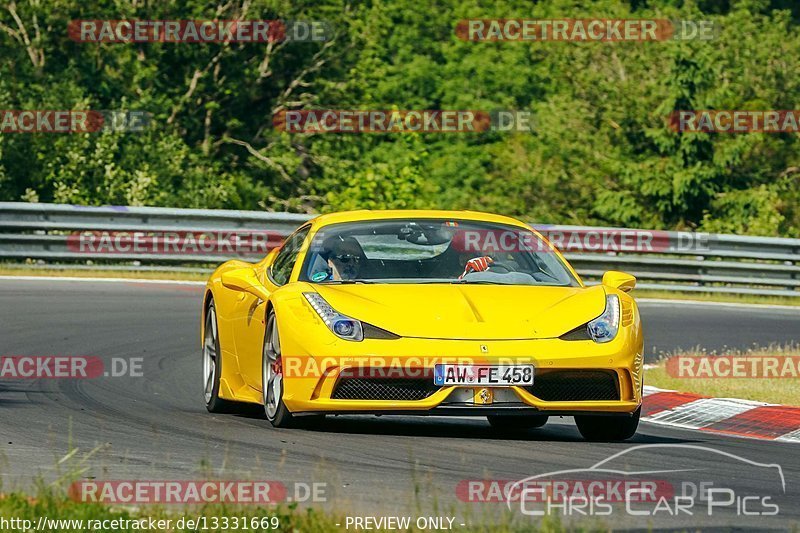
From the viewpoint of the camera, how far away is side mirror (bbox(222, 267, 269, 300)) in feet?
31.9

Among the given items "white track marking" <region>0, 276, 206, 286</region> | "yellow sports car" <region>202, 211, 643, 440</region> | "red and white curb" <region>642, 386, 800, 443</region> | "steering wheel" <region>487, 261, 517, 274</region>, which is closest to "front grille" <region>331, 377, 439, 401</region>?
"yellow sports car" <region>202, 211, 643, 440</region>

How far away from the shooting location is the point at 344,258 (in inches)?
375

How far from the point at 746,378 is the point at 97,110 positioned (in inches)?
756

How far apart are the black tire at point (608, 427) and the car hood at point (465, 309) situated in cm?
60

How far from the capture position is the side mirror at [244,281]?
31.9 ft

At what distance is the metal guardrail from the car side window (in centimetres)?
1134

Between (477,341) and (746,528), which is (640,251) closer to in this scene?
(477,341)

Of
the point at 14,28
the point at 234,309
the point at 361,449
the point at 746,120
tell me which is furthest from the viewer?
the point at 746,120

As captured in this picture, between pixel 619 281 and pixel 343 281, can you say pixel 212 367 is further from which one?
pixel 619 281

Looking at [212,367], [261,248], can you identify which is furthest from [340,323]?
[261,248]

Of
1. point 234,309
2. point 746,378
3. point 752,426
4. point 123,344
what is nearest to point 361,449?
point 234,309

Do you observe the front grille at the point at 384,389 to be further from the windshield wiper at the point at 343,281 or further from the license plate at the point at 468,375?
the windshield wiper at the point at 343,281

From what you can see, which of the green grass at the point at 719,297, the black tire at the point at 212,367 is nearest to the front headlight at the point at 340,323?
the black tire at the point at 212,367

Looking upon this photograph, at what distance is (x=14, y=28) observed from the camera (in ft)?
106
